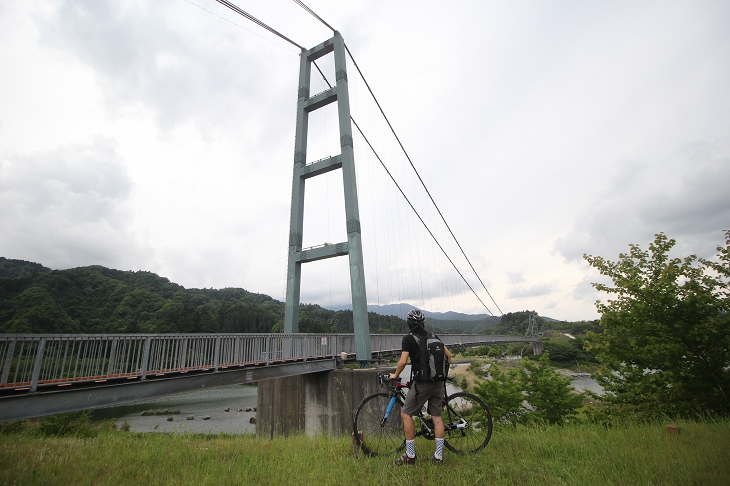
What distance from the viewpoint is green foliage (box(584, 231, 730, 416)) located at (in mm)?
5828

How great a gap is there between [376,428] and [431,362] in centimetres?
106

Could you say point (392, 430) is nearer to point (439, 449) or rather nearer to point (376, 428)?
point (376, 428)

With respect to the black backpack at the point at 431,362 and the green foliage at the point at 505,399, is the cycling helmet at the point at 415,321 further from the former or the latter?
the green foliage at the point at 505,399

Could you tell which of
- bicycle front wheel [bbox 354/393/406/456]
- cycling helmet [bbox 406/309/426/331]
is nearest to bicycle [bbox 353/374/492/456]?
bicycle front wheel [bbox 354/393/406/456]

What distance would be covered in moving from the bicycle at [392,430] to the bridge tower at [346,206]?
9798 millimetres

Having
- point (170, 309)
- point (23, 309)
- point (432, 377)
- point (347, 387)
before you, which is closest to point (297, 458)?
point (432, 377)

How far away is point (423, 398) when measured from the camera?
3555 millimetres

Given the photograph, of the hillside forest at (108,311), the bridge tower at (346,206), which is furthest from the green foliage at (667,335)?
the hillside forest at (108,311)

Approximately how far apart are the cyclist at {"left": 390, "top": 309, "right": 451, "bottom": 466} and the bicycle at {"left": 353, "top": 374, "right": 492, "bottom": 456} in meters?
0.17

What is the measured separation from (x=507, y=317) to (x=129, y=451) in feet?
381

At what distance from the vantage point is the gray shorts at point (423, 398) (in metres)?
3.53

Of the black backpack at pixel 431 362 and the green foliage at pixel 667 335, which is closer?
the black backpack at pixel 431 362

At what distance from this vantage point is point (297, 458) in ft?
12.4

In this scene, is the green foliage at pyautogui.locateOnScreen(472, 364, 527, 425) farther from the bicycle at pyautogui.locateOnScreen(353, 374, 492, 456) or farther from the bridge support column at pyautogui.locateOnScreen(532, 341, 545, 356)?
the bridge support column at pyautogui.locateOnScreen(532, 341, 545, 356)
